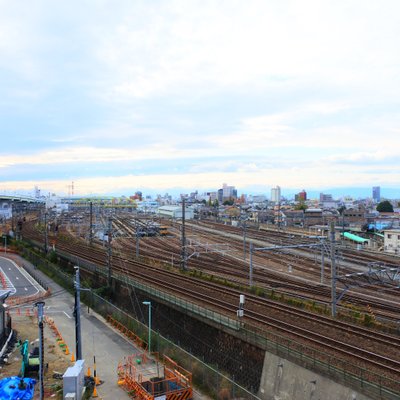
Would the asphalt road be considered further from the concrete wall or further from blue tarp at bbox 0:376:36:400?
the concrete wall

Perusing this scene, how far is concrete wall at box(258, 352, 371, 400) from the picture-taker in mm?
11852

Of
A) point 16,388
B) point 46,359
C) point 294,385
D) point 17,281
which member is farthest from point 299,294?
point 17,281

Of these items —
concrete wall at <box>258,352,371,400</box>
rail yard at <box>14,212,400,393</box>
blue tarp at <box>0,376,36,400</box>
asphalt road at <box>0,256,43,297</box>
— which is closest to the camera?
concrete wall at <box>258,352,371,400</box>

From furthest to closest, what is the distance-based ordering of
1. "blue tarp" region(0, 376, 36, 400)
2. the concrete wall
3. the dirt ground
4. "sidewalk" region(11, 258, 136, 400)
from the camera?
"sidewalk" region(11, 258, 136, 400)
the dirt ground
"blue tarp" region(0, 376, 36, 400)
the concrete wall

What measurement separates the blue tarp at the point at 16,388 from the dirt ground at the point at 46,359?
0.33 meters

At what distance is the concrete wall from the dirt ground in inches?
275

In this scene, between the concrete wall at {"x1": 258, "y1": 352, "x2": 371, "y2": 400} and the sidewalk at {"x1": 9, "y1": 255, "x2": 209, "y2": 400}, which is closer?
the concrete wall at {"x1": 258, "y1": 352, "x2": 371, "y2": 400}

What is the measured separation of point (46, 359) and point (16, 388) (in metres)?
3.83

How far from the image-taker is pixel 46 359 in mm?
17594

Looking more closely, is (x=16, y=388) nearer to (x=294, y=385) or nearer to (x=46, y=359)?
(x=46, y=359)

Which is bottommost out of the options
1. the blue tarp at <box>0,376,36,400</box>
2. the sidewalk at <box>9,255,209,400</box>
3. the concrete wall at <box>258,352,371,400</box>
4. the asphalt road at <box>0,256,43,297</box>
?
the asphalt road at <box>0,256,43,297</box>

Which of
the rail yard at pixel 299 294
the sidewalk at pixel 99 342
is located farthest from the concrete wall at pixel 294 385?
the sidewalk at pixel 99 342

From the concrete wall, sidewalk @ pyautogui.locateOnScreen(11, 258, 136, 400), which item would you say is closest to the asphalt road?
sidewalk @ pyautogui.locateOnScreen(11, 258, 136, 400)

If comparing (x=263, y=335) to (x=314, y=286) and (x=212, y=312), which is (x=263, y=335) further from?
(x=314, y=286)
